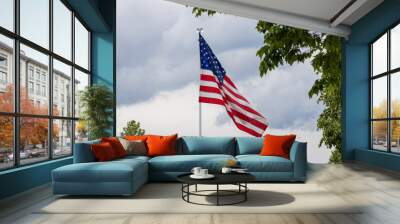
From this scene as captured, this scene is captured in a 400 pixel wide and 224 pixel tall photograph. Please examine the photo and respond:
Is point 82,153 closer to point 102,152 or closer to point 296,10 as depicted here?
point 102,152

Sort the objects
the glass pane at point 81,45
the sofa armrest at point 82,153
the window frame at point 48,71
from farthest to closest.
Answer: the glass pane at point 81,45 → the sofa armrest at point 82,153 → the window frame at point 48,71

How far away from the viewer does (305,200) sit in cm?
464

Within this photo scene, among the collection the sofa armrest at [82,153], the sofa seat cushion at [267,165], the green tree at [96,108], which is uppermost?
the green tree at [96,108]

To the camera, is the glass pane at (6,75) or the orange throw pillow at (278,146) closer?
the glass pane at (6,75)

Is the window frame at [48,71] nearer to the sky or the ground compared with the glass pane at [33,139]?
nearer to the sky

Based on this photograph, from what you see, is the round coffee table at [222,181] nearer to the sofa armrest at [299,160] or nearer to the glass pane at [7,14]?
the sofa armrest at [299,160]

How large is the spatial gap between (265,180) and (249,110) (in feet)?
6.16

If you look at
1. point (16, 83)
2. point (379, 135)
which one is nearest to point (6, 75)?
point (16, 83)

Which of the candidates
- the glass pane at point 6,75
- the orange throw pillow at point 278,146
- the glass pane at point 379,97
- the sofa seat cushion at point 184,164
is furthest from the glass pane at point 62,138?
the glass pane at point 379,97

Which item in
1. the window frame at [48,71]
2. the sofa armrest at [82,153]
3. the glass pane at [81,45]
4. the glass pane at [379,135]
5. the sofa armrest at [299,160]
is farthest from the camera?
the glass pane at [379,135]

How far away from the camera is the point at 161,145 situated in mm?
6688

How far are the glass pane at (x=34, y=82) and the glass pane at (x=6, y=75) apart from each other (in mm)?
289

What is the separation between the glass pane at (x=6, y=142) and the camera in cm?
→ 480

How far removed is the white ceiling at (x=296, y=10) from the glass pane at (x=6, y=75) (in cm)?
358
